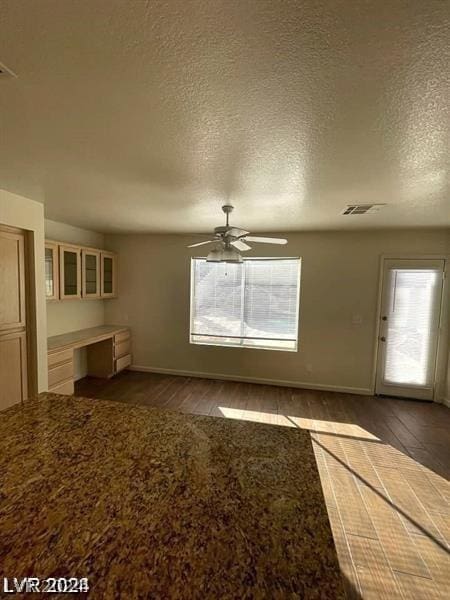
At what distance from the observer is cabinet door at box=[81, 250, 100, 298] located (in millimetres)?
4203

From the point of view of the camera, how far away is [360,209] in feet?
9.75

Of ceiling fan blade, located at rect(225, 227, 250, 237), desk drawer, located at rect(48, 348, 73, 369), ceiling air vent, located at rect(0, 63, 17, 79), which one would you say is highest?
ceiling air vent, located at rect(0, 63, 17, 79)

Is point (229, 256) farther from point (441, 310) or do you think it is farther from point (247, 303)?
point (441, 310)

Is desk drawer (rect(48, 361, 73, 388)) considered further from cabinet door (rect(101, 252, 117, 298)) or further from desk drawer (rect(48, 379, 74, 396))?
cabinet door (rect(101, 252, 117, 298))

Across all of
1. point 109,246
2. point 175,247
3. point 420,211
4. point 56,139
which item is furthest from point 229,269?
point 56,139

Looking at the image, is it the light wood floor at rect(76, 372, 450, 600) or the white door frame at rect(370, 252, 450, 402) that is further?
the white door frame at rect(370, 252, 450, 402)

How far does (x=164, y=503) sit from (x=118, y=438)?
0.45m

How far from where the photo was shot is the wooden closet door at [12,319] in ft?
8.96

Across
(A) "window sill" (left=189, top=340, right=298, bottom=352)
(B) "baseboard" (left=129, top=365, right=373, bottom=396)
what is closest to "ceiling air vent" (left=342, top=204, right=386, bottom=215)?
(A) "window sill" (left=189, top=340, right=298, bottom=352)

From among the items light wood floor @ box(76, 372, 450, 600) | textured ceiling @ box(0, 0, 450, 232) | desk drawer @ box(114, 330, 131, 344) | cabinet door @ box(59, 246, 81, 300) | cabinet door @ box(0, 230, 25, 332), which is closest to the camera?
textured ceiling @ box(0, 0, 450, 232)

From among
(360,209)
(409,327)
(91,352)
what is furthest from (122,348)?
(409,327)

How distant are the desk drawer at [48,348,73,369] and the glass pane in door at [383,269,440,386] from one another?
4615 millimetres

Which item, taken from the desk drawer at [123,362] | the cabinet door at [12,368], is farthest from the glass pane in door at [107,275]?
the cabinet door at [12,368]

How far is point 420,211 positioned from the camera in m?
3.03
